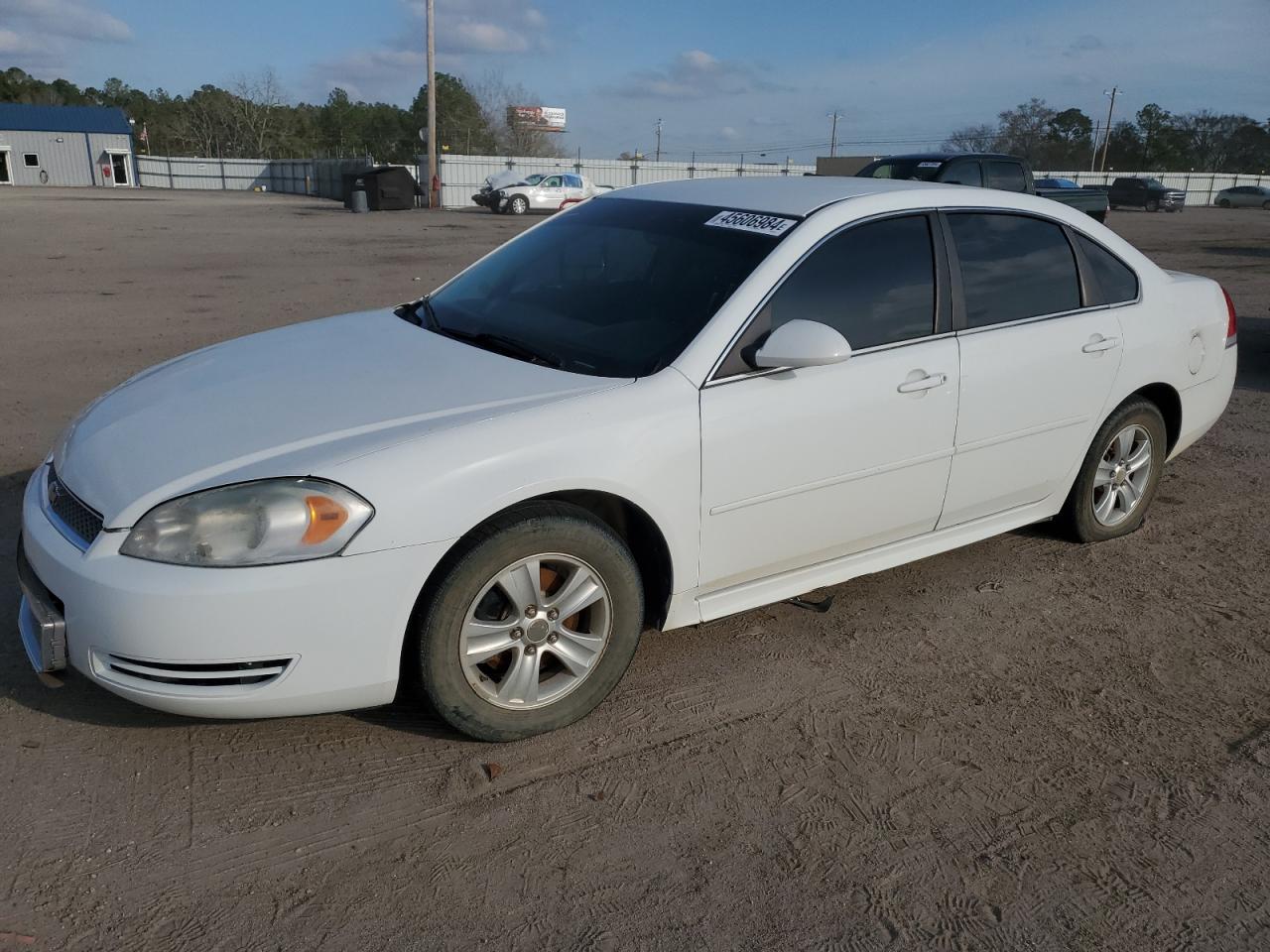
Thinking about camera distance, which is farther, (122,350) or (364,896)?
(122,350)

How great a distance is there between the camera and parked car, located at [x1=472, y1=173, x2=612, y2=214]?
116 feet

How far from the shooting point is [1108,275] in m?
4.42

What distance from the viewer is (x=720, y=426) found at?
→ 10.4ft

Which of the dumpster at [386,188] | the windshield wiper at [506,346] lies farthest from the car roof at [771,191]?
the dumpster at [386,188]

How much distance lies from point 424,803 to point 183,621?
0.81 metres

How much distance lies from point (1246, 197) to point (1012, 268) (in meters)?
57.5

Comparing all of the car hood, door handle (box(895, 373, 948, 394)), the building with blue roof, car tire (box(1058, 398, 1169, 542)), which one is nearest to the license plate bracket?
the car hood

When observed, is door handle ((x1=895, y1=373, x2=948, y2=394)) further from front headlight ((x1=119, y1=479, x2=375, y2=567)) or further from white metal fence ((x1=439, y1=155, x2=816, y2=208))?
white metal fence ((x1=439, y1=155, x2=816, y2=208))

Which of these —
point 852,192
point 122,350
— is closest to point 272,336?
point 852,192

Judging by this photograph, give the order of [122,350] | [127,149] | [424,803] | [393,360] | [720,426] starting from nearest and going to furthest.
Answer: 1. [424,803]
2. [720,426]
3. [393,360]
4. [122,350]
5. [127,149]

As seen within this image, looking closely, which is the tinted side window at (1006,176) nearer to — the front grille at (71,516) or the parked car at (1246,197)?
the front grille at (71,516)

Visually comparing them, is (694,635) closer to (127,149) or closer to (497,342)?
(497,342)

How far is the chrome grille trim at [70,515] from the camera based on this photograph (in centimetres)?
274

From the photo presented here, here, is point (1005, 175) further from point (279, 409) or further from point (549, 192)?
point (549, 192)
